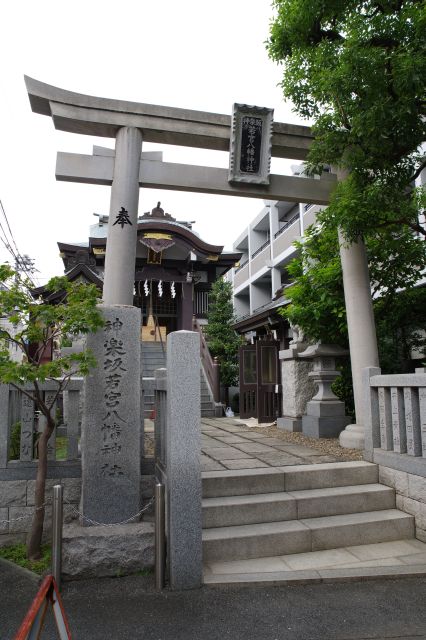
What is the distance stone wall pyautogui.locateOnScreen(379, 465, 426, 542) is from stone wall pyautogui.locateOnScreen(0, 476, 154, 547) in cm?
308

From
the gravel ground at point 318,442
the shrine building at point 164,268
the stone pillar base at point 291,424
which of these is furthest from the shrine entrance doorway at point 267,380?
the shrine building at point 164,268

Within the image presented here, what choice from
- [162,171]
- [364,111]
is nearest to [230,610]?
[364,111]

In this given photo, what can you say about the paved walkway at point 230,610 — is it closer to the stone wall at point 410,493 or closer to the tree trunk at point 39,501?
the tree trunk at point 39,501

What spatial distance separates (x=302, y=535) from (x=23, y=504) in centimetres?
322

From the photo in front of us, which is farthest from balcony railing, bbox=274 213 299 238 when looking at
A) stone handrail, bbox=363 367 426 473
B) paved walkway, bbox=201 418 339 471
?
stone handrail, bbox=363 367 426 473

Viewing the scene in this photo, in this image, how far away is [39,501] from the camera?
4625 mm

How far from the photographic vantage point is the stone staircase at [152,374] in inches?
531

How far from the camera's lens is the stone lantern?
8469 millimetres

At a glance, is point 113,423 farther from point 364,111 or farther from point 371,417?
point 364,111

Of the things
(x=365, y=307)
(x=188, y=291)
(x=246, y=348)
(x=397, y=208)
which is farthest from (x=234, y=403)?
(x=397, y=208)

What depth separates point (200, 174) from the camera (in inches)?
305

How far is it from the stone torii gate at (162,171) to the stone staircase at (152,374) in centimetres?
510

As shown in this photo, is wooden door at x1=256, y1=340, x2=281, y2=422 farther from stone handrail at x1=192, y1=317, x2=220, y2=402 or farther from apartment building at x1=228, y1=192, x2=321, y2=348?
apartment building at x1=228, y1=192, x2=321, y2=348

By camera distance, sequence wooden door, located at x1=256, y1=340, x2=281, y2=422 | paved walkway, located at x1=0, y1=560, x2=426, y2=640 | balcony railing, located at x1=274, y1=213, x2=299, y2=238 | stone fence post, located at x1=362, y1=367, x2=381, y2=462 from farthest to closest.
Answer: balcony railing, located at x1=274, y1=213, x2=299, y2=238, wooden door, located at x1=256, y1=340, x2=281, y2=422, stone fence post, located at x1=362, y1=367, x2=381, y2=462, paved walkway, located at x1=0, y1=560, x2=426, y2=640
